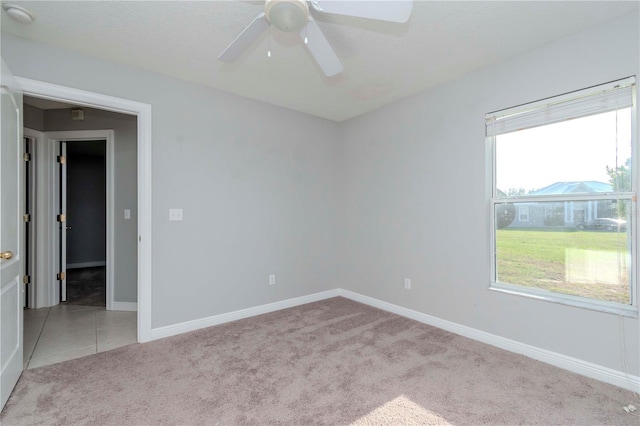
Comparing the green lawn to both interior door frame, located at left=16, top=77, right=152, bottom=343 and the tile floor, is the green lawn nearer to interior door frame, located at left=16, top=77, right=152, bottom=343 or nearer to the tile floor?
interior door frame, located at left=16, top=77, right=152, bottom=343

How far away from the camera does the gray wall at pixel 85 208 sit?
626cm

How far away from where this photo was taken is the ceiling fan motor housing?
4.68 feet

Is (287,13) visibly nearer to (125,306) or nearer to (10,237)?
(10,237)

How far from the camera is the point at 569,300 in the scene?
90.1 inches

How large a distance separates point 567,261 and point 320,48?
2442mm

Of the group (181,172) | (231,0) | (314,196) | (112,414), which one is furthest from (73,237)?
(231,0)

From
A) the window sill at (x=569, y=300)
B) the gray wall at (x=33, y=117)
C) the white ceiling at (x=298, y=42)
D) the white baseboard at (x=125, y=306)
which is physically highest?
the white ceiling at (x=298, y=42)

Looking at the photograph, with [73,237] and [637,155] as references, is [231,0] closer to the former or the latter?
[637,155]

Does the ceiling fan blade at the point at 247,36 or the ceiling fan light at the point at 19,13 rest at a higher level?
the ceiling fan light at the point at 19,13

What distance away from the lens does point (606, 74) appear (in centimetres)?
208

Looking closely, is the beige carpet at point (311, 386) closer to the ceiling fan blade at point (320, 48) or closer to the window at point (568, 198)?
the window at point (568, 198)

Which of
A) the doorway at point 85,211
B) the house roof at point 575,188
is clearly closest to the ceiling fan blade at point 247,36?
the house roof at point 575,188

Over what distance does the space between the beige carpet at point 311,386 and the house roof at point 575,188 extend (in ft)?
4.42

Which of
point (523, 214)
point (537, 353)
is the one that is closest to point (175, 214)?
point (523, 214)
